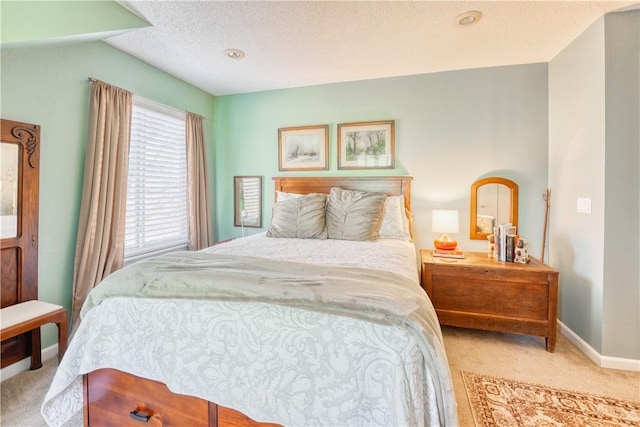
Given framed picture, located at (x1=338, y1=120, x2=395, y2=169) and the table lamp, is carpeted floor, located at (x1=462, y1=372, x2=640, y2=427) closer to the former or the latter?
the table lamp

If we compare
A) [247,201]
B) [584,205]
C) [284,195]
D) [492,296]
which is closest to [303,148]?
[284,195]

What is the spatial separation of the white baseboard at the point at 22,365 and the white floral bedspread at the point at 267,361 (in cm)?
95

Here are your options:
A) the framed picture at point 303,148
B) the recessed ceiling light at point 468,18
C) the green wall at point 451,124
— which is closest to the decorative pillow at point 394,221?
the green wall at point 451,124

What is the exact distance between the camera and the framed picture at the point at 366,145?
128 inches

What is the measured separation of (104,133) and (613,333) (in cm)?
429

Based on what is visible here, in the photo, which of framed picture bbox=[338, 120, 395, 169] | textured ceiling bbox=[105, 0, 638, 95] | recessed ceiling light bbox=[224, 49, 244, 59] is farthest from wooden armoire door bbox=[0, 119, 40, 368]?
framed picture bbox=[338, 120, 395, 169]

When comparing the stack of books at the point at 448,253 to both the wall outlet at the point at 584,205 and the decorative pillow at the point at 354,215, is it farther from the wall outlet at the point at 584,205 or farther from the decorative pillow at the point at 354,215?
the wall outlet at the point at 584,205

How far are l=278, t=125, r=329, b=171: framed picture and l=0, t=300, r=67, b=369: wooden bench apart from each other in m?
2.50

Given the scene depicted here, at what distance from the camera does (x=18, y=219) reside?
1.99m

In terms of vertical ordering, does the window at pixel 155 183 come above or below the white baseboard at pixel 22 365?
above

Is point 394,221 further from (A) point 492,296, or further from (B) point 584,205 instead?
(B) point 584,205

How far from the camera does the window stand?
2.88m

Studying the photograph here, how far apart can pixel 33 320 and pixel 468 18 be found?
11.9 feet

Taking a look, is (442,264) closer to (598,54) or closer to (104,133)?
(598,54)
